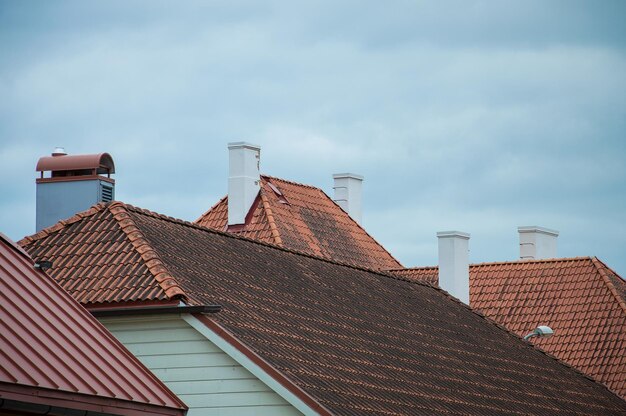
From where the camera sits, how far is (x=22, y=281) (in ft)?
53.2

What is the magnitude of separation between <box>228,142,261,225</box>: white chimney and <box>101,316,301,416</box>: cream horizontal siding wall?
710 inches

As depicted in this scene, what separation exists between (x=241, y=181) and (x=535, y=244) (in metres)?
9.74

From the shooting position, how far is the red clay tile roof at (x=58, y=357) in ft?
47.0

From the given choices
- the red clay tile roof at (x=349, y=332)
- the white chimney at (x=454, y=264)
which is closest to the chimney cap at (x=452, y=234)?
the white chimney at (x=454, y=264)

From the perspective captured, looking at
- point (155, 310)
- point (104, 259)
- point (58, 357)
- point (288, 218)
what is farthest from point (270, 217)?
point (58, 357)

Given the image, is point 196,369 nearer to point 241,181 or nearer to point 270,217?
point 270,217

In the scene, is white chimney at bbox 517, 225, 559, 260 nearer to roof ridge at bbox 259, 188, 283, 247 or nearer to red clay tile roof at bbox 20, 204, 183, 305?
roof ridge at bbox 259, 188, 283, 247

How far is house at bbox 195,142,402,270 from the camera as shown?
3853cm

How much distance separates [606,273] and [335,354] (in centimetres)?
1733

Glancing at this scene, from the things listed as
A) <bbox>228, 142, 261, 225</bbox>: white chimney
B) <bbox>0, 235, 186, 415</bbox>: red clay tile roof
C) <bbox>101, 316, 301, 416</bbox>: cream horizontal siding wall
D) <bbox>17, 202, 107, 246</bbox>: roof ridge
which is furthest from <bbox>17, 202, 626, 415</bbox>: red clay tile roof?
<bbox>228, 142, 261, 225</bbox>: white chimney

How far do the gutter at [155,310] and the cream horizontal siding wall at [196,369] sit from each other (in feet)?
0.50

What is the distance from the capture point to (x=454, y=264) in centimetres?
3491

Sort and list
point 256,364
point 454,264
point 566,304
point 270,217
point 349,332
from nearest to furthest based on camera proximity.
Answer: point 256,364 < point 349,332 < point 454,264 < point 566,304 < point 270,217

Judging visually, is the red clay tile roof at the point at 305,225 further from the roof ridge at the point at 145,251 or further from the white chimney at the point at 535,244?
the roof ridge at the point at 145,251
